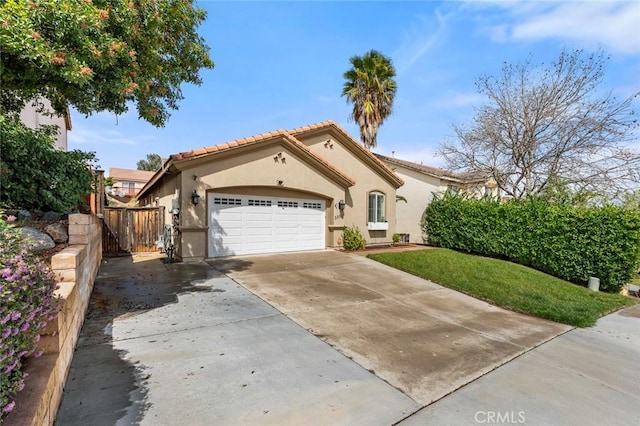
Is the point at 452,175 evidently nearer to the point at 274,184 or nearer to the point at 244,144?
the point at 274,184

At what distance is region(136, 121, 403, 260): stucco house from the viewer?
9.70 m

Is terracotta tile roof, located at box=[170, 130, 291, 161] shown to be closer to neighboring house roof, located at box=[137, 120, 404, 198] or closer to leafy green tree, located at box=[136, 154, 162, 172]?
neighboring house roof, located at box=[137, 120, 404, 198]

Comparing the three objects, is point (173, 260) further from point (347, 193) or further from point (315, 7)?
point (315, 7)

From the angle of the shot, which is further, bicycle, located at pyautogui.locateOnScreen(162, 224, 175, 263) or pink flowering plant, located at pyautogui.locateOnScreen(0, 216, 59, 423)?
bicycle, located at pyautogui.locateOnScreen(162, 224, 175, 263)

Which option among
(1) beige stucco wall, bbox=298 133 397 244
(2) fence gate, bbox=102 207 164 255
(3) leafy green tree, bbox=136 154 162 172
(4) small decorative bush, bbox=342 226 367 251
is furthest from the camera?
(3) leafy green tree, bbox=136 154 162 172

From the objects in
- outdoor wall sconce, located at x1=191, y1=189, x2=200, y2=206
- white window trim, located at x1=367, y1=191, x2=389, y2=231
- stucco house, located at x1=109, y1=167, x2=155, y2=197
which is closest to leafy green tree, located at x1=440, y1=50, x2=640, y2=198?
white window trim, located at x1=367, y1=191, x2=389, y2=231

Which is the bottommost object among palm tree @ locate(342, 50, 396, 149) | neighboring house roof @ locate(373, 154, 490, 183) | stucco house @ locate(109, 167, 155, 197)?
neighboring house roof @ locate(373, 154, 490, 183)

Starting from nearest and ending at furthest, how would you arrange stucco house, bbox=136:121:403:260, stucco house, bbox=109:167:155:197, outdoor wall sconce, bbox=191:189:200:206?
outdoor wall sconce, bbox=191:189:200:206 → stucco house, bbox=136:121:403:260 → stucco house, bbox=109:167:155:197

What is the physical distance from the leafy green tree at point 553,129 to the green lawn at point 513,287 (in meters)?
6.47

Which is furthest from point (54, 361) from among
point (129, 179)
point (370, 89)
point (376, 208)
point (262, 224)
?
point (129, 179)

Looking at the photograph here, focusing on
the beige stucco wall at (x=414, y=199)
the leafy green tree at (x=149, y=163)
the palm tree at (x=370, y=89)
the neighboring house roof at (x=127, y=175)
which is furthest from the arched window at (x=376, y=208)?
the leafy green tree at (x=149, y=163)

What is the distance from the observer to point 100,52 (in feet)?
14.0

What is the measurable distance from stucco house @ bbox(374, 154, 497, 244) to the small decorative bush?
4.37m

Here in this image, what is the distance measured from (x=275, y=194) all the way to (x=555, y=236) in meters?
10.2
